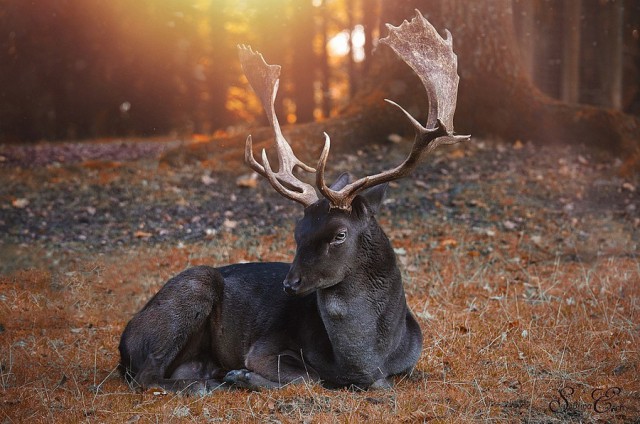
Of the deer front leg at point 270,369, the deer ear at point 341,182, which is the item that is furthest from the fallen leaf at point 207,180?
the deer ear at point 341,182

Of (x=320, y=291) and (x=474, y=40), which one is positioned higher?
(x=474, y=40)

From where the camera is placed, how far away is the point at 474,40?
12.4m

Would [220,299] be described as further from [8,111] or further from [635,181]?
[8,111]

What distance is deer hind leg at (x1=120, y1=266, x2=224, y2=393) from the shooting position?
5.33 metres

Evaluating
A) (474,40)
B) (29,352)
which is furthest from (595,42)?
(29,352)

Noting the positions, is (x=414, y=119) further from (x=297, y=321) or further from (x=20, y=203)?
(x=20, y=203)

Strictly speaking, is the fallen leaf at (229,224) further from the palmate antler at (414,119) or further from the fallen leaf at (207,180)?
the palmate antler at (414,119)

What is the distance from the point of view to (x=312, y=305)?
18.3 ft

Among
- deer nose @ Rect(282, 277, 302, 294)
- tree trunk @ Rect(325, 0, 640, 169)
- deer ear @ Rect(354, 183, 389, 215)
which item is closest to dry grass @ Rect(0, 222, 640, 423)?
deer nose @ Rect(282, 277, 302, 294)

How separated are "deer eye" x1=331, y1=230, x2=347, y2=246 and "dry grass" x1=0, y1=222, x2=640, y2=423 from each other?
2.94 feet

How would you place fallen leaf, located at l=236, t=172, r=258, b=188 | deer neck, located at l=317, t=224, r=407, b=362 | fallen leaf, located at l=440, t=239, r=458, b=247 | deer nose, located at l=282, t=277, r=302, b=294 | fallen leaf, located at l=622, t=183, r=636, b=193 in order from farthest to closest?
fallen leaf, located at l=236, t=172, r=258, b=188, fallen leaf, located at l=622, t=183, r=636, b=193, fallen leaf, located at l=440, t=239, r=458, b=247, deer neck, located at l=317, t=224, r=407, b=362, deer nose, located at l=282, t=277, r=302, b=294

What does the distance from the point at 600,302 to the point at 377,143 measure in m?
5.70

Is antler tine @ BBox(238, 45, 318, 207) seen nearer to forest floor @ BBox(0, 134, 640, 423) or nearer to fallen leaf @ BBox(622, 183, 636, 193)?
forest floor @ BBox(0, 134, 640, 423)

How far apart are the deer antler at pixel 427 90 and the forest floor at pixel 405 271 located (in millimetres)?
Result: 1264
